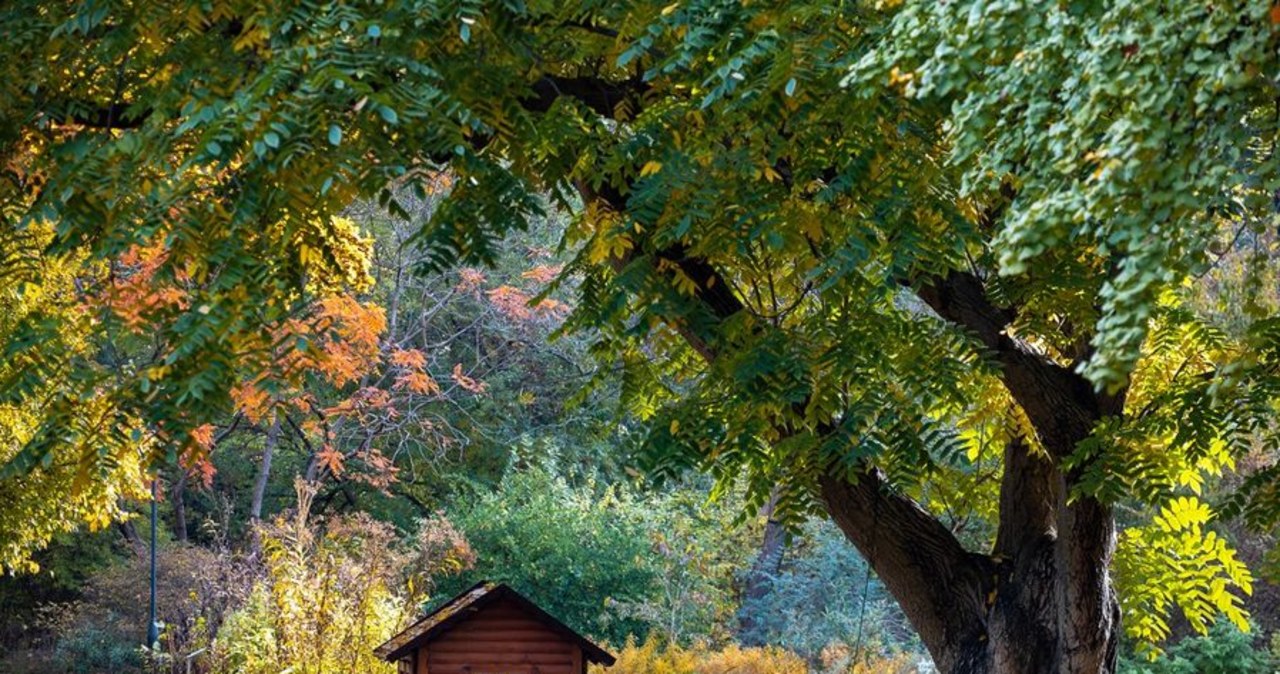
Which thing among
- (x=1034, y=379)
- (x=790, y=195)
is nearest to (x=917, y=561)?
(x=1034, y=379)

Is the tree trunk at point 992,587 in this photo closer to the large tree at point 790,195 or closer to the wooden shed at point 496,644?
the large tree at point 790,195

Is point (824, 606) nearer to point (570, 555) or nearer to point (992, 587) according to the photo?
point (570, 555)

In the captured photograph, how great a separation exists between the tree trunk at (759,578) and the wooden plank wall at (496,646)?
6259mm

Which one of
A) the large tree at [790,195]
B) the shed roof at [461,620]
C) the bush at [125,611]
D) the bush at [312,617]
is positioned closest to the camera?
the large tree at [790,195]

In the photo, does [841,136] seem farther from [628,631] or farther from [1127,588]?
[628,631]

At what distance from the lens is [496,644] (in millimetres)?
10445

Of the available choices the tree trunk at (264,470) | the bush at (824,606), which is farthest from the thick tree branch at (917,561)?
the tree trunk at (264,470)

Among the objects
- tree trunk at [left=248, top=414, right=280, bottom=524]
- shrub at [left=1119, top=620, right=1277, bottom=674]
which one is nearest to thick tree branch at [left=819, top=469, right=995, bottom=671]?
shrub at [left=1119, top=620, right=1277, bottom=674]

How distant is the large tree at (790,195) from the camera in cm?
391

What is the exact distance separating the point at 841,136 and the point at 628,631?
38.4 feet

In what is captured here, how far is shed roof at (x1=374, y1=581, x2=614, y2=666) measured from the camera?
10.2 metres

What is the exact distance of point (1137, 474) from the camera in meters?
6.25

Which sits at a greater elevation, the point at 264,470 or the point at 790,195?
the point at 264,470

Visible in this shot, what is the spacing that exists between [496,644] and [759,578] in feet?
27.4
